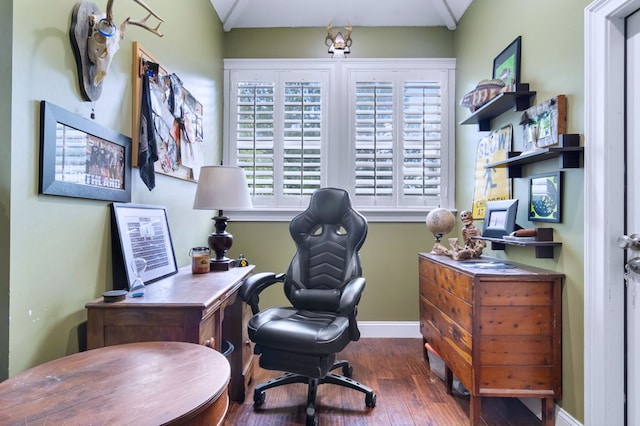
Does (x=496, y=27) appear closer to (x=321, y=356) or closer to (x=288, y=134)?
(x=288, y=134)

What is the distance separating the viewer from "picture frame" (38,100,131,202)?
1.15 metres

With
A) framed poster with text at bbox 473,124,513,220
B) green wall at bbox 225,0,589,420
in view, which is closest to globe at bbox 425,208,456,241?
framed poster with text at bbox 473,124,513,220

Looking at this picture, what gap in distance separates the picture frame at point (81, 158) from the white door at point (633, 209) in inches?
90.2

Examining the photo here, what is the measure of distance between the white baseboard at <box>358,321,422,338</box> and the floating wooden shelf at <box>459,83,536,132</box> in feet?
6.03

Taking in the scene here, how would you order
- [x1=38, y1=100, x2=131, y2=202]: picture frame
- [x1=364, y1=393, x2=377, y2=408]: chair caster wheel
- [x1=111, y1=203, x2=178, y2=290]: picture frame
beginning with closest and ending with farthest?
[x1=38, y1=100, x2=131, y2=202]: picture frame < [x1=111, y1=203, x2=178, y2=290]: picture frame < [x1=364, y1=393, x2=377, y2=408]: chair caster wheel

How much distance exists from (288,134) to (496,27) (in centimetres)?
184

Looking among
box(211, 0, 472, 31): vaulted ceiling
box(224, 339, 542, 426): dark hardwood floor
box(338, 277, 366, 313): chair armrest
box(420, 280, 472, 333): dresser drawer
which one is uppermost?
box(211, 0, 472, 31): vaulted ceiling

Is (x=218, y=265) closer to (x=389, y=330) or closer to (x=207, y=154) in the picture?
(x=207, y=154)

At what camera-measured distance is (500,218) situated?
2.08 meters

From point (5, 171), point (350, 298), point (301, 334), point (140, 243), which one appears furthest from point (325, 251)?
point (5, 171)

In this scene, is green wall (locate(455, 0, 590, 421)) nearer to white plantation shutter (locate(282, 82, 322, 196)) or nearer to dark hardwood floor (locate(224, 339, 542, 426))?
dark hardwood floor (locate(224, 339, 542, 426))

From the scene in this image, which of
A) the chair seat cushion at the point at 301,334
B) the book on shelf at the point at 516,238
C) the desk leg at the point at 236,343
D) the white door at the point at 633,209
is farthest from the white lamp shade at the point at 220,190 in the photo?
the white door at the point at 633,209

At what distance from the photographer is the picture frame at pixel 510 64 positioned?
2072 mm

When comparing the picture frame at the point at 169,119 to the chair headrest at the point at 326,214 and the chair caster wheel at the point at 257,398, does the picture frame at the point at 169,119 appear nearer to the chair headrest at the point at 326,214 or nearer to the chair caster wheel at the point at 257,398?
the chair headrest at the point at 326,214
